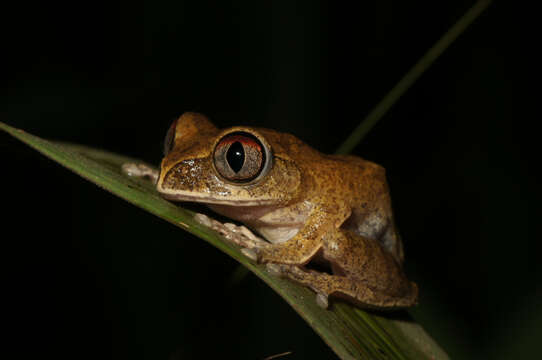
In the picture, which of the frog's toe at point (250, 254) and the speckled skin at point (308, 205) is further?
the speckled skin at point (308, 205)

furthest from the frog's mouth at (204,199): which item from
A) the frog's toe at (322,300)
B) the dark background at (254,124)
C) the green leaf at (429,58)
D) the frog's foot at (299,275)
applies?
the dark background at (254,124)

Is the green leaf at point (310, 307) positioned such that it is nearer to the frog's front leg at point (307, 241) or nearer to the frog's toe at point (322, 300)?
the frog's toe at point (322, 300)

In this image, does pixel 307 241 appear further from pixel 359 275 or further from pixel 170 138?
pixel 170 138

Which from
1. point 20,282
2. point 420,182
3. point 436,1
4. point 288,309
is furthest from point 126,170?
point 436,1

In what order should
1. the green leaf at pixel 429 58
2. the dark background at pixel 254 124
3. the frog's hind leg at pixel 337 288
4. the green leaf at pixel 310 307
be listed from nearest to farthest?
the green leaf at pixel 310 307 → the frog's hind leg at pixel 337 288 → the green leaf at pixel 429 58 → the dark background at pixel 254 124

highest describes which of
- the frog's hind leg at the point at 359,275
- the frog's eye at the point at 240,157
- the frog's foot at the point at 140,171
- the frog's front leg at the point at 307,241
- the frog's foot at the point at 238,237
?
the frog's foot at the point at 140,171

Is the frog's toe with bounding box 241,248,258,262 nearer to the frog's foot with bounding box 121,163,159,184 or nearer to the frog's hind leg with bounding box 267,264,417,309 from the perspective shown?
the frog's hind leg with bounding box 267,264,417,309

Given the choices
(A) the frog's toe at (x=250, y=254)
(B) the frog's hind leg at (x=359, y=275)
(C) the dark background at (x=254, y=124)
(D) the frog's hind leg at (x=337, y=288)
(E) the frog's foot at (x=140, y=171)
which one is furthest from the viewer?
(C) the dark background at (x=254, y=124)

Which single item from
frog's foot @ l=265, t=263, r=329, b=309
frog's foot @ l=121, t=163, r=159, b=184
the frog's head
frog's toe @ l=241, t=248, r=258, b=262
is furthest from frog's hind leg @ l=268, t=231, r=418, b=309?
frog's foot @ l=121, t=163, r=159, b=184
